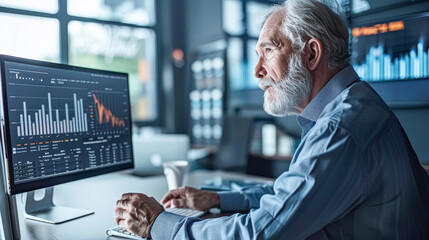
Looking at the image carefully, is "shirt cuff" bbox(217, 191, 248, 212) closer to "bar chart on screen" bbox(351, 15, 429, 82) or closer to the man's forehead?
the man's forehead

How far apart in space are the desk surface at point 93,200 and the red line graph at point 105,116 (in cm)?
31

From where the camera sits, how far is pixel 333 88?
1008 mm

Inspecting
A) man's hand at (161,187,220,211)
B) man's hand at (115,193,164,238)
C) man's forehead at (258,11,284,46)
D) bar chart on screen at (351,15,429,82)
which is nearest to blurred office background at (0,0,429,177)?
bar chart on screen at (351,15,429,82)

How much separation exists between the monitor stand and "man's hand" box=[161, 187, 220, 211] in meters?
0.28

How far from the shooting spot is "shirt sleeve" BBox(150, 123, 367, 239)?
29.2 inches

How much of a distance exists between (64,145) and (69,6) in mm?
3082

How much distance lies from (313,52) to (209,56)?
3.03 m

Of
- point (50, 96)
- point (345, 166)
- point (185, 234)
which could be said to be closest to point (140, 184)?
point (50, 96)

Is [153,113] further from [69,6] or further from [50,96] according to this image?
[50,96]

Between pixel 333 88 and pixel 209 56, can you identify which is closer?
pixel 333 88

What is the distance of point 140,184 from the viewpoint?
1.71 metres

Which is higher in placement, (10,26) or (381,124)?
(10,26)

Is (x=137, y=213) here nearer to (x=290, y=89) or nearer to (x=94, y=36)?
(x=290, y=89)

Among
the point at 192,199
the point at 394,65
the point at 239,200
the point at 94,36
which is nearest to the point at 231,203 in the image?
the point at 239,200
